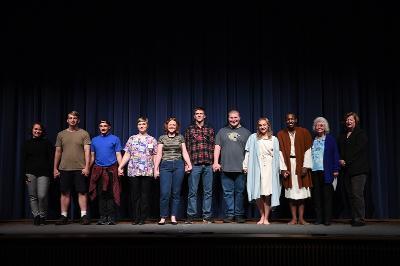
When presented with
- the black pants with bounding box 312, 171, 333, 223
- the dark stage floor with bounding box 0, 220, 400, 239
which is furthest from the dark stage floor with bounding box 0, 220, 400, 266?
the black pants with bounding box 312, 171, 333, 223

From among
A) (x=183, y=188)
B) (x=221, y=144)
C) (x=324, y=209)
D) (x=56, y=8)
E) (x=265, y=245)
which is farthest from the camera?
(x=56, y=8)

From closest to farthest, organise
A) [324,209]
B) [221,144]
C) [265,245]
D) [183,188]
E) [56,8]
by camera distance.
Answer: [265,245] → [324,209] → [221,144] → [183,188] → [56,8]

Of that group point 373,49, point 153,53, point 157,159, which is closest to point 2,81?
point 153,53

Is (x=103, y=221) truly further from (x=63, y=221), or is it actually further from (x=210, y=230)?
(x=210, y=230)

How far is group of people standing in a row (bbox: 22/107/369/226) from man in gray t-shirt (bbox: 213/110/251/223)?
13mm

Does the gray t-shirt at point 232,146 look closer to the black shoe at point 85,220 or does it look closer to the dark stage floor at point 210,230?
the dark stage floor at point 210,230

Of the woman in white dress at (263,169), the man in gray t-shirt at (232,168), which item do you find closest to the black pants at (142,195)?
the man in gray t-shirt at (232,168)

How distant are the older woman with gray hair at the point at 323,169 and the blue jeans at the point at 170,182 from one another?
176cm

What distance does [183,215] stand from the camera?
7.05m

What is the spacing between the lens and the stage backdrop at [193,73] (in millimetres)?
7129

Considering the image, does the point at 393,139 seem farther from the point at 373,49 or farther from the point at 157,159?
the point at 157,159

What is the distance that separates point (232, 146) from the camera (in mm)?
6535

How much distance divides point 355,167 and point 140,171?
2.75 meters

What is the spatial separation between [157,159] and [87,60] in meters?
2.18
